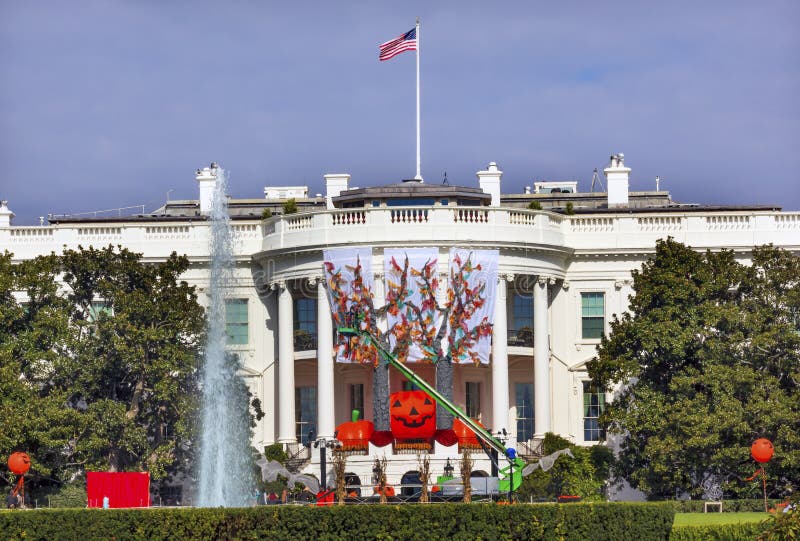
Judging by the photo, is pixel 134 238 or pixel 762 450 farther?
pixel 134 238

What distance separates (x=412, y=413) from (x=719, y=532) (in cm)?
2362

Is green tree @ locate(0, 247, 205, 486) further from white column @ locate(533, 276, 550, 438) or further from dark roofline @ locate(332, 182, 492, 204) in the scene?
white column @ locate(533, 276, 550, 438)

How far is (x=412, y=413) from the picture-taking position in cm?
7800

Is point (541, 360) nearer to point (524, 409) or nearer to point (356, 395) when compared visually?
point (524, 409)

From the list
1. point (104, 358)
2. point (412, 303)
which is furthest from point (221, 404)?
point (412, 303)

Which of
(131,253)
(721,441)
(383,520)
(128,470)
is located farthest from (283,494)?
(383,520)

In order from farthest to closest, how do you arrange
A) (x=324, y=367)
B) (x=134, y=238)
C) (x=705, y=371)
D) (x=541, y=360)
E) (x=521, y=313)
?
(x=134, y=238) < (x=521, y=313) < (x=541, y=360) < (x=324, y=367) < (x=705, y=371)

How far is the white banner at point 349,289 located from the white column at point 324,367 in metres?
0.60

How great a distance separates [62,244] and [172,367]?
39.9 ft

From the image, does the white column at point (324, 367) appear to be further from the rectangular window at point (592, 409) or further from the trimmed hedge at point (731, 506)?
the trimmed hedge at point (731, 506)

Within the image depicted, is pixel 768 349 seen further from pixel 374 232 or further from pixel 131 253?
pixel 131 253

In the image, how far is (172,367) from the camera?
76250 mm

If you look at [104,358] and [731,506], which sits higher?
[104,358]

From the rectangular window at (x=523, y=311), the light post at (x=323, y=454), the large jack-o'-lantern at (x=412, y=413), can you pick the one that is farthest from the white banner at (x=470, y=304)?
the light post at (x=323, y=454)
